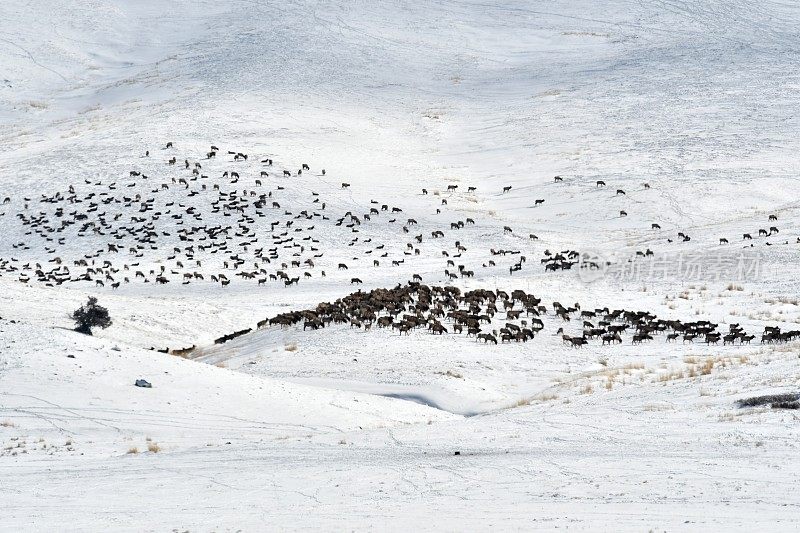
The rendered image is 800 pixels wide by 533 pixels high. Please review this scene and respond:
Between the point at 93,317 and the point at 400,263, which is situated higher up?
the point at 93,317

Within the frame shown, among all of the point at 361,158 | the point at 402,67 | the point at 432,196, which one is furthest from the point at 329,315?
the point at 402,67

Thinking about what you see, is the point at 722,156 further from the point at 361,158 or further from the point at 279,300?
the point at 279,300

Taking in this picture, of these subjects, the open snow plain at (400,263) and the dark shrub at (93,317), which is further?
the dark shrub at (93,317)

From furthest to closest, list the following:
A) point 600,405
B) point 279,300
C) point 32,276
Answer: point 32,276 < point 279,300 < point 600,405

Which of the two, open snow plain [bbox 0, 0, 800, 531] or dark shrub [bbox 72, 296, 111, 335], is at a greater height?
open snow plain [bbox 0, 0, 800, 531]

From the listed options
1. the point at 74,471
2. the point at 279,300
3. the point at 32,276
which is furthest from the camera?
the point at 32,276

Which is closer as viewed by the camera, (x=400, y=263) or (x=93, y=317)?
(x=93, y=317)

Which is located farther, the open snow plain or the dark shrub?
the dark shrub

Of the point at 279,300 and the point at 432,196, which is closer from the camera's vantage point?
the point at 279,300
